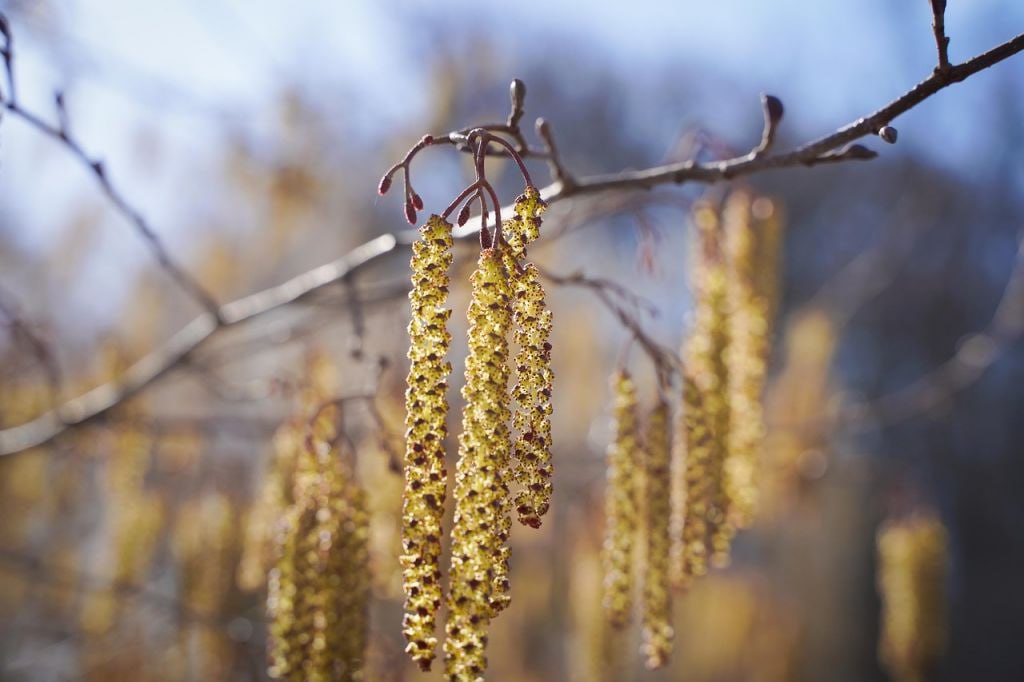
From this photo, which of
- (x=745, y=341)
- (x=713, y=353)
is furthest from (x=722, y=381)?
(x=745, y=341)

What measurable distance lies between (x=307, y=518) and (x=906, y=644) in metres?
2.19

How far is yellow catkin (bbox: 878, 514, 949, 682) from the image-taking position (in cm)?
253

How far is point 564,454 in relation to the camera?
3.14 m

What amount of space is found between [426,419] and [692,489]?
56cm

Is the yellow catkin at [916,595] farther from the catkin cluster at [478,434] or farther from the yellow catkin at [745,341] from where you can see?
the catkin cluster at [478,434]

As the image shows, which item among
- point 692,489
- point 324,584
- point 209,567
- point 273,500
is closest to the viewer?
point 324,584

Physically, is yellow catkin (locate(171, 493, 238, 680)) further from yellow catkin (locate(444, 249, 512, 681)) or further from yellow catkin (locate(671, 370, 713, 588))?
yellow catkin (locate(444, 249, 512, 681))

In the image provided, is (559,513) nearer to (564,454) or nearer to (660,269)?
(564,454)

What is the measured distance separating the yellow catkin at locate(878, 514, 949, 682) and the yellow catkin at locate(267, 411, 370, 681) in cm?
213

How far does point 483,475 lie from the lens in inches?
25.6

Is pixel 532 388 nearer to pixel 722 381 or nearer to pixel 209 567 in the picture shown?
pixel 722 381

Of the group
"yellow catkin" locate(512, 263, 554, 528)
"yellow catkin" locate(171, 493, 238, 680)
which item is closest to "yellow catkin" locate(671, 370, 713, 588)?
"yellow catkin" locate(512, 263, 554, 528)

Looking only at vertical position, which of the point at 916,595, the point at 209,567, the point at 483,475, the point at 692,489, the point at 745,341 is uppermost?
the point at 745,341

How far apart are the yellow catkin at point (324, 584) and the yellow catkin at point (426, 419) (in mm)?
346
